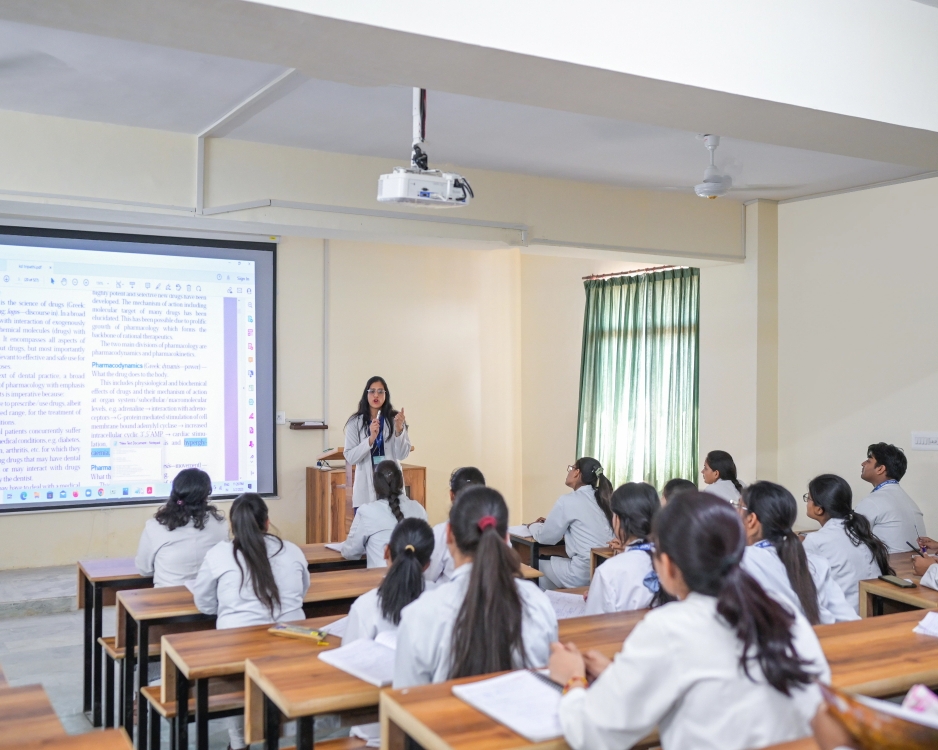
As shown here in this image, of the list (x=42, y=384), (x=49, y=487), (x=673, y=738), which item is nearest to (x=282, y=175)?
(x=42, y=384)

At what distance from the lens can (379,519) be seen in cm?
388

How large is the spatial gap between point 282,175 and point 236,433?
88.7 inches

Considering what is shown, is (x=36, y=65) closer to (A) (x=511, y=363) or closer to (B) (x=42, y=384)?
(B) (x=42, y=384)

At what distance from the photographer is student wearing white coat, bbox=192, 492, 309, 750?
3.02 m

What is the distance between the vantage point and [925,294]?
213 inches

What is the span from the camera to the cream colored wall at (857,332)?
17.8ft

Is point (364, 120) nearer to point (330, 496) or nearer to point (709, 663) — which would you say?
point (330, 496)

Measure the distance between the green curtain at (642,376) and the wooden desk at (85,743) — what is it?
5.59 metres

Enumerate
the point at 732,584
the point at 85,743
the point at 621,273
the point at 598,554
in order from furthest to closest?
1. the point at 621,273
2. the point at 598,554
3. the point at 85,743
4. the point at 732,584

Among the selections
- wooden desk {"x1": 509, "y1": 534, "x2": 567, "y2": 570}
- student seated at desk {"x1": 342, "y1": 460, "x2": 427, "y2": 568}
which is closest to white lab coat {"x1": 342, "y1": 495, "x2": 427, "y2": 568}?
student seated at desk {"x1": 342, "y1": 460, "x2": 427, "y2": 568}

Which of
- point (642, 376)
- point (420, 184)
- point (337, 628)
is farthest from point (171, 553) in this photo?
point (642, 376)

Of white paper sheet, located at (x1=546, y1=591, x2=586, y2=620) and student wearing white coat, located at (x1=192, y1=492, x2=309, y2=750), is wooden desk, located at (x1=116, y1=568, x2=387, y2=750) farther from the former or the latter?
white paper sheet, located at (x1=546, y1=591, x2=586, y2=620)

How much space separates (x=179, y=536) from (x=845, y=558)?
272 cm

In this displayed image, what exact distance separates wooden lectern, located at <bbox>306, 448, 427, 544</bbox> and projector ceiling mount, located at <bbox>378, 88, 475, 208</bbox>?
3391 millimetres
